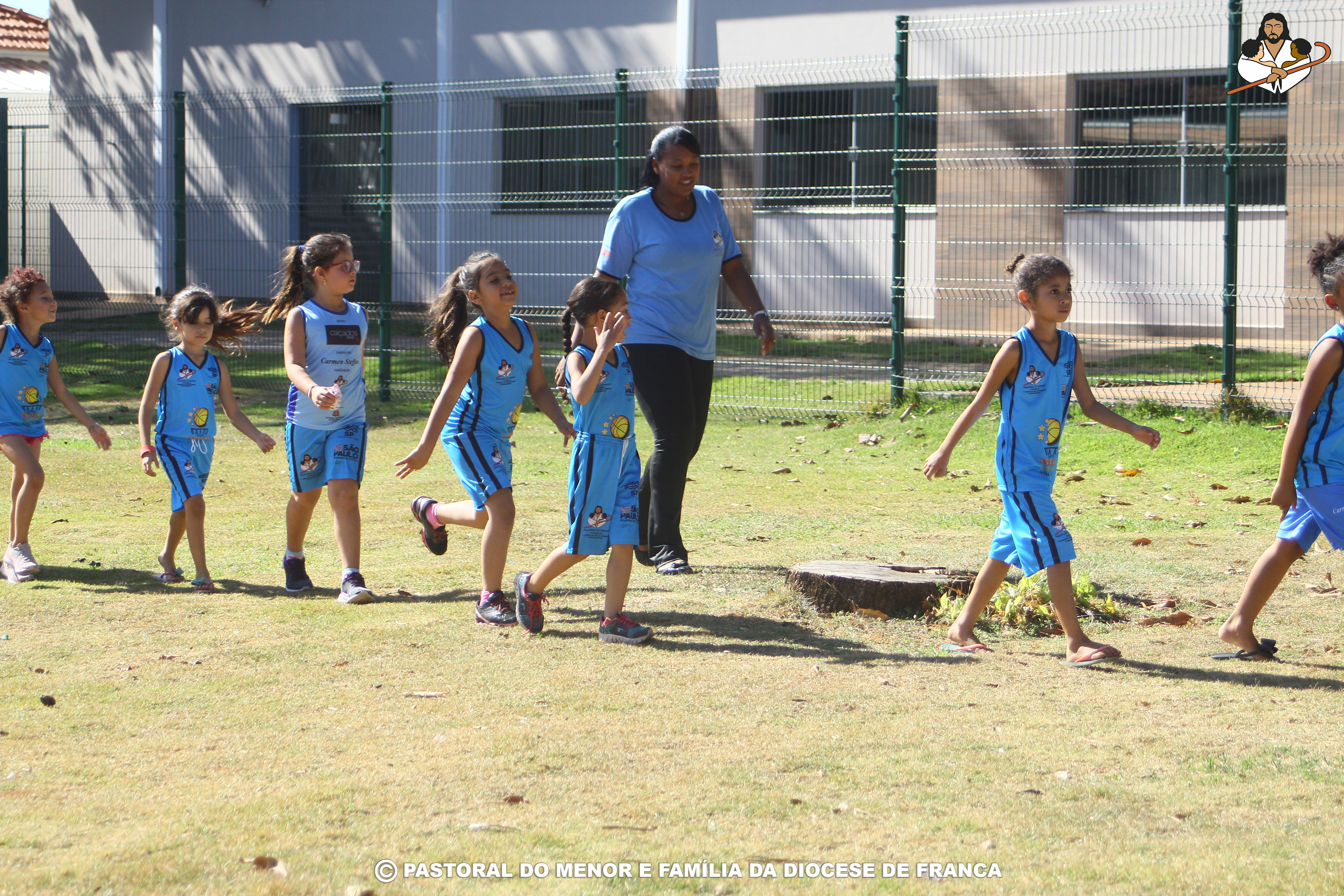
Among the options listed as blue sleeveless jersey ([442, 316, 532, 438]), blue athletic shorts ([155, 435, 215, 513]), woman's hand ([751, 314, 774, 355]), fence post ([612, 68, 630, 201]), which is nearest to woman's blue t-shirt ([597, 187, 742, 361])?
woman's hand ([751, 314, 774, 355])

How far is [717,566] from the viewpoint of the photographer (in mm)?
6781

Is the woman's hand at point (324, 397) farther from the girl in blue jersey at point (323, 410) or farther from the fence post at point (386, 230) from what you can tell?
the fence post at point (386, 230)

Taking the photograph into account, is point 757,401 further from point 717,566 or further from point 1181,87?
point 717,566

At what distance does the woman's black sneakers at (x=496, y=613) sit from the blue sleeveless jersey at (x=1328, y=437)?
2.97 meters

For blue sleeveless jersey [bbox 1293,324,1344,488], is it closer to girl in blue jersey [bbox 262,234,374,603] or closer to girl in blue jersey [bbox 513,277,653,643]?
girl in blue jersey [bbox 513,277,653,643]

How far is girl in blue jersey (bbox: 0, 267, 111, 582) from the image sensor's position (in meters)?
6.67

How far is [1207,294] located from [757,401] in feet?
13.0

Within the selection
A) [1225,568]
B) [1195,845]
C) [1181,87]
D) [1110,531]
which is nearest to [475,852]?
[1195,845]

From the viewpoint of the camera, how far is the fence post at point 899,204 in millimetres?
11727

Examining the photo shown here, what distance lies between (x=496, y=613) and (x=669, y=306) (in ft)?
5.57

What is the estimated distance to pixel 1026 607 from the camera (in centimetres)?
567

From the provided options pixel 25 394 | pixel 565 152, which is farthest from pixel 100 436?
pixel 565 152

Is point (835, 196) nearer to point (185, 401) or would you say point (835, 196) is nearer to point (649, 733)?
point (185, 401)

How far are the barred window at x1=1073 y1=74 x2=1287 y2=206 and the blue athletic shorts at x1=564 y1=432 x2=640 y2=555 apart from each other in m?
7.02
